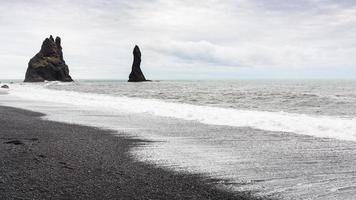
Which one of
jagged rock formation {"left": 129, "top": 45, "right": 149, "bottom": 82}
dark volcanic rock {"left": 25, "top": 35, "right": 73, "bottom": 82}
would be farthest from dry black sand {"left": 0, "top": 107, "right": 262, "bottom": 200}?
jagged rock formation {"left": 129, "top": 45, "right": 149, "bottom": 82}

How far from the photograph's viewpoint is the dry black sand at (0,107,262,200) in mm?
6387

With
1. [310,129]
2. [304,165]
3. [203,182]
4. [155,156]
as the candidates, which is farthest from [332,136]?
[203,182]

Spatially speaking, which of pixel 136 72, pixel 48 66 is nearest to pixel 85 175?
pixel 48 66

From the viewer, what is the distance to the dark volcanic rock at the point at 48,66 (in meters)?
154

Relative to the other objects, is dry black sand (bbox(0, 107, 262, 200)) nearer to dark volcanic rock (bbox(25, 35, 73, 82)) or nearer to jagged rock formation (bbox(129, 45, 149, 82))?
dark volcanic rock (bbox(25, 35, 73, 82))

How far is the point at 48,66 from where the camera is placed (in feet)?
508

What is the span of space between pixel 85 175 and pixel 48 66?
15540 centimetres

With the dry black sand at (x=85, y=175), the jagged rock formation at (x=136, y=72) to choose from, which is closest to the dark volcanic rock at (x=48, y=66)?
the jagged rock formation at (x=136, y=72)

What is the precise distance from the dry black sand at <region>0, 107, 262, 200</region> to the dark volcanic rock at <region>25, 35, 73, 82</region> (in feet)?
488

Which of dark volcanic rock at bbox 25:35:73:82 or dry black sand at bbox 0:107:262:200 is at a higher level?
dark volcanic rock at bbox 25:35:73:82

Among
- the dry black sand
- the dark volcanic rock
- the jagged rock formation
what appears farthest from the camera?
the jagged rock formation

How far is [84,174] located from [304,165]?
4.66 m

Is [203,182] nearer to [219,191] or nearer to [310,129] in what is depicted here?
[219,191]

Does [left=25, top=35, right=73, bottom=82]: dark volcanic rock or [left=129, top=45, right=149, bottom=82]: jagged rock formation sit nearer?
[left=25, top=35, right=73, bottom=82]: dark volcanic rock
